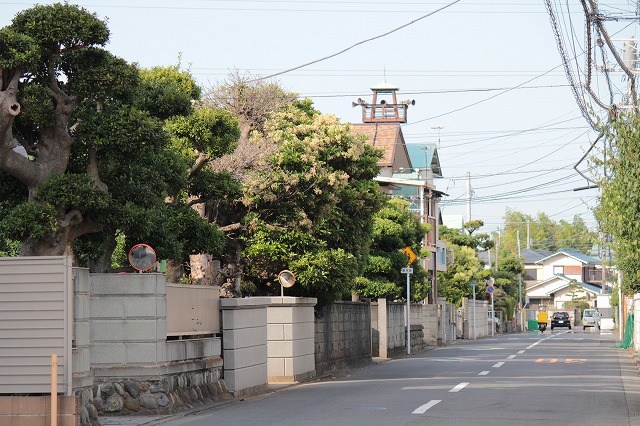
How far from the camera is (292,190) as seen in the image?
24.8 metres

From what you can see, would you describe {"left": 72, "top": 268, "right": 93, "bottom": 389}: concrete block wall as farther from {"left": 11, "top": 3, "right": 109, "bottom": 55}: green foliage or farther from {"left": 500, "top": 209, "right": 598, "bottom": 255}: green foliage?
{"left": 500, "top": 209, "right": 598, "bottom": 255}: green foliage

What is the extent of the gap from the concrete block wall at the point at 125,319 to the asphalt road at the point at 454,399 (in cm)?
136

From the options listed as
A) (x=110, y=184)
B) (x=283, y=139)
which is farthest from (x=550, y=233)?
(x=110, y=184)

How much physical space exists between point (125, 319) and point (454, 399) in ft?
19.7

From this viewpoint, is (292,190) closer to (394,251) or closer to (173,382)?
(173,382)

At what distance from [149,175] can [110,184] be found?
727 millimetres

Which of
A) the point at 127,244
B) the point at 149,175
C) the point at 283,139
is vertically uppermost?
the point at 283,139

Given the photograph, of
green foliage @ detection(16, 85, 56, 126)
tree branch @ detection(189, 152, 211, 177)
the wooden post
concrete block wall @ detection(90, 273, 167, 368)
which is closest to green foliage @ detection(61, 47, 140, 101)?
green foliage @ detection(16, 85, 56, 126)

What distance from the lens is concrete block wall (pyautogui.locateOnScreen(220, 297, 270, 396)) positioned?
19047mm

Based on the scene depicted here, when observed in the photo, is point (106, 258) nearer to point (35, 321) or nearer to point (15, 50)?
point (15, 50)

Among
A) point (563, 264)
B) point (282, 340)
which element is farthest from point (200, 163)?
point (563, 264)

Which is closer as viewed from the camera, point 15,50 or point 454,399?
point 15,50

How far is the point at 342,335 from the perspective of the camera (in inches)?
1176

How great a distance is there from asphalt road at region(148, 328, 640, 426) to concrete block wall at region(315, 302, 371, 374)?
3.02ft
